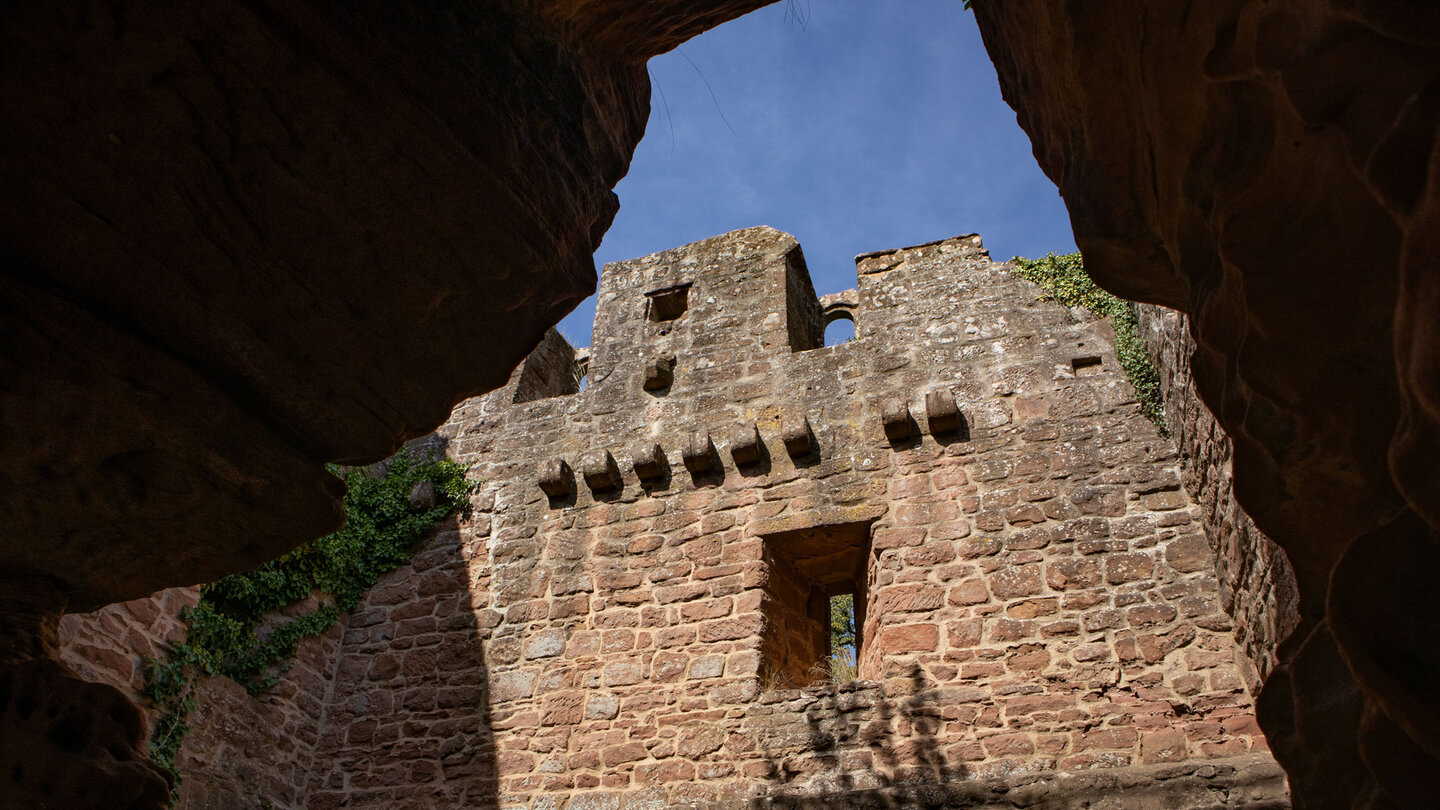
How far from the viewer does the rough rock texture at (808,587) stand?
5.58 m

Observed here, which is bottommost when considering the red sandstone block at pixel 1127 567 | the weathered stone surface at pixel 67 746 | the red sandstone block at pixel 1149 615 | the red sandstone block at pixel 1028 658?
the weathered stone surface at pixel 67 746

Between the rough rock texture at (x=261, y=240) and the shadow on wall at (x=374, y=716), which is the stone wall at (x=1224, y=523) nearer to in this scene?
the rough rock texture at (x=261, y=240)

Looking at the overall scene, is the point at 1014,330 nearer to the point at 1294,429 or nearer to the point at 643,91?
the point at 643,91

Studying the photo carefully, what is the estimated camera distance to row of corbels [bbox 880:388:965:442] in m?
6.91

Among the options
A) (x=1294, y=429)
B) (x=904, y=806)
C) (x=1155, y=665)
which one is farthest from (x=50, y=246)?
(x=1155, y=665)

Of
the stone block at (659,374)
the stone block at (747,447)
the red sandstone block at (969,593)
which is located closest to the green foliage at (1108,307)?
the red sandstone block at (969,593)

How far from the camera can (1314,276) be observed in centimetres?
133

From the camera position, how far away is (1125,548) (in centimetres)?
604

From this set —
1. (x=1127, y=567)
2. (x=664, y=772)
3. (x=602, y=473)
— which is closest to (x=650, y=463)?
(x=602, y=473)

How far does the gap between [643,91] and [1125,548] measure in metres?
4.63

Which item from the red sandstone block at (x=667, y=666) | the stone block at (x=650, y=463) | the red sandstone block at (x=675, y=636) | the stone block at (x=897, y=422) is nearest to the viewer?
the red sandstone block at (x=667, y=666)

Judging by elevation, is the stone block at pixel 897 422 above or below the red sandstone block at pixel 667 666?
above

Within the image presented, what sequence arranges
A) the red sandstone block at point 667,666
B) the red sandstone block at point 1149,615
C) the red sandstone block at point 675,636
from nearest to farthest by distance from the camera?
the red sandstone block at point 1149,615 < the red sandstone block at point 667,666 < the red sandstone block at point 675,636

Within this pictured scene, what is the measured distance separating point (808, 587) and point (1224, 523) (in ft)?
9.74
